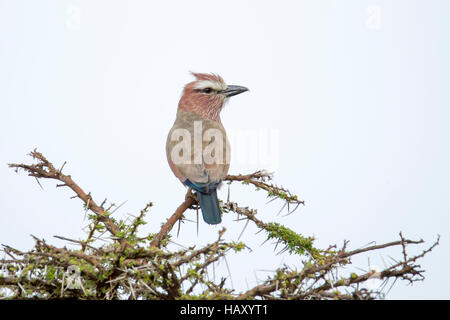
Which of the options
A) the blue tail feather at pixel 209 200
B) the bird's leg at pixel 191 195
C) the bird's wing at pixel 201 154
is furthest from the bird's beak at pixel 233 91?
the blue tail feather at pixel 209 200

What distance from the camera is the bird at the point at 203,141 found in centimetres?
588

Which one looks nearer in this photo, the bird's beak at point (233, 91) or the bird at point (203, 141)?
the bird at point (203, 141)

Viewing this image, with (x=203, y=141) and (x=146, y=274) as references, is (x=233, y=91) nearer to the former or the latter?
(x=203, y=141)

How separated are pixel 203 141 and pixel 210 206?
55.8 inches

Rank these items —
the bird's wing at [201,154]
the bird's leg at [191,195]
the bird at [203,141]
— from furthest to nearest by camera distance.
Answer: the bird's wing at [201,154] → the bird's leg at [191,195] → the bird at [203,141]

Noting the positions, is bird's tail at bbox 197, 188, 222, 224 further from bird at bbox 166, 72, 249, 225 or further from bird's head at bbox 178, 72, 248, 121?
bird's head at bbox 178, 72, 248, 121

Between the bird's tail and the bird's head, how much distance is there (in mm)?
2614

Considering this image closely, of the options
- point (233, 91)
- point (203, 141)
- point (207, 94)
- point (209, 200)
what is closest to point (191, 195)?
point (209, 200)

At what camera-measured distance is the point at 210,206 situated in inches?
222

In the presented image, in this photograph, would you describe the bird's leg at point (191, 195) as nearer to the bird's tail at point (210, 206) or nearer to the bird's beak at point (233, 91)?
the bird's tail at point (210, 206)

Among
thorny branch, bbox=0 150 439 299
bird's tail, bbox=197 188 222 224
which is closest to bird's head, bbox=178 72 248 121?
bird's tail, bbox=197 188 222 224

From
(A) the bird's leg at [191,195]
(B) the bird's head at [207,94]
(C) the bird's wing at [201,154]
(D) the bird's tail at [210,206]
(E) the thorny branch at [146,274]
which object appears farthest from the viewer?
(B) the bird's head at [207,94]
